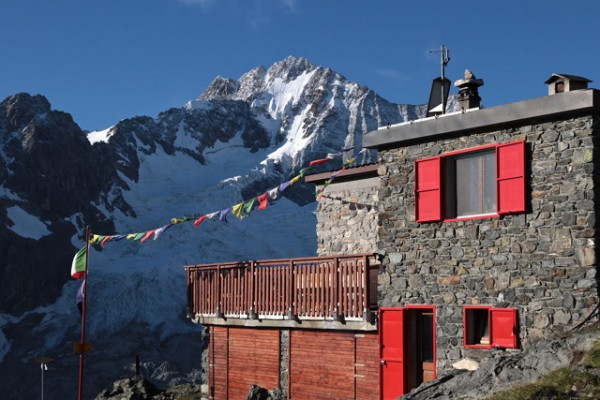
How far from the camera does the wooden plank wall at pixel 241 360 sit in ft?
70.1

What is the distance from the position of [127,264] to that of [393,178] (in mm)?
115331

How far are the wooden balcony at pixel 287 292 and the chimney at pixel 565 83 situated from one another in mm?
5036

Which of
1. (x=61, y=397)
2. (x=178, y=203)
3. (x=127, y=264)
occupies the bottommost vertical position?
(x=61, y=397)

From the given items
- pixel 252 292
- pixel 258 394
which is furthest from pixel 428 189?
pixel 258 394

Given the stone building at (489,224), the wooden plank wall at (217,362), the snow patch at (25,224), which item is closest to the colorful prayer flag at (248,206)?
the wooden plank wall at (217,362)

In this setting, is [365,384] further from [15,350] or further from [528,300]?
[15,350]

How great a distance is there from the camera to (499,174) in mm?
16188

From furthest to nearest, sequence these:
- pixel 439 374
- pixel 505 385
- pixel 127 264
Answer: pixel 127 264
pixel 439 374
pixel 505 385

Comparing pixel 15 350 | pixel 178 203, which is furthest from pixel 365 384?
pixel 178 203

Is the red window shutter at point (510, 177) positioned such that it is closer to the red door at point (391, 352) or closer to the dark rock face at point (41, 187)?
the red door at point (391, 352)

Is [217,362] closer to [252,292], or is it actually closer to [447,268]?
[252,292]

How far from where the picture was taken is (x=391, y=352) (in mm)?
17859

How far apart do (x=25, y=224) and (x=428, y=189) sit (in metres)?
130

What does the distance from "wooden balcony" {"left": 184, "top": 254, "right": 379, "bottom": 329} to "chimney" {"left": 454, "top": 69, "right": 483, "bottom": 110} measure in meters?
3.81
